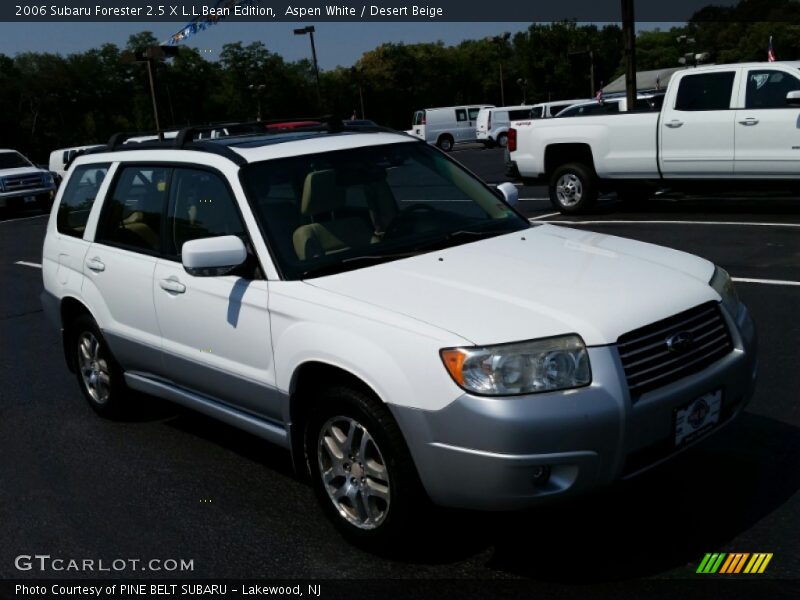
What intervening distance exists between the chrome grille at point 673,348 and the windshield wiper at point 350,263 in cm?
123

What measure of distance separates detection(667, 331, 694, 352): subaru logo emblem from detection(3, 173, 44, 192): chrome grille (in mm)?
24023

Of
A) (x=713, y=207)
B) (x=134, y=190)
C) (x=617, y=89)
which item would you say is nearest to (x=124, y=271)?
(x=134, y=190)

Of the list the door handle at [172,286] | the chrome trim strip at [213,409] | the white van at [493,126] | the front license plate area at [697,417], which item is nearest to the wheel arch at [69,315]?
the chrome trim strip at [213,409]

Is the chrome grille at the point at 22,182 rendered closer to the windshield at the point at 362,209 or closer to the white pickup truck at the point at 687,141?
the white pickup truck at the point at 687,141

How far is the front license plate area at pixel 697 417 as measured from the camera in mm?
3520

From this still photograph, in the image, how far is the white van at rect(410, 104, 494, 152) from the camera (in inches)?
1951

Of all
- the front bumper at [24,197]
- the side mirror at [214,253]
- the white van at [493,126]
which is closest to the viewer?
the side mirror at [214,253]

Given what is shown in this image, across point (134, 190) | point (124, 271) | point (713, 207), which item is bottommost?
point (713, 207)

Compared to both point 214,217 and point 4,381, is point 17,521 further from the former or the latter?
point 4,381

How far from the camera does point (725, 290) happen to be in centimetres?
403

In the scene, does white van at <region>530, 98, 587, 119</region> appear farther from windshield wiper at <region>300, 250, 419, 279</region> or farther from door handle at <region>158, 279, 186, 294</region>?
windshield wiper at <region>300, 250, 419, 279</region>

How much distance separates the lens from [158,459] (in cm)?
512

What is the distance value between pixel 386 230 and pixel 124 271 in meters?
1.60

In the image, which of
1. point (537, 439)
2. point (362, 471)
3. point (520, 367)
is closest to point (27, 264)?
point (362, 471)
